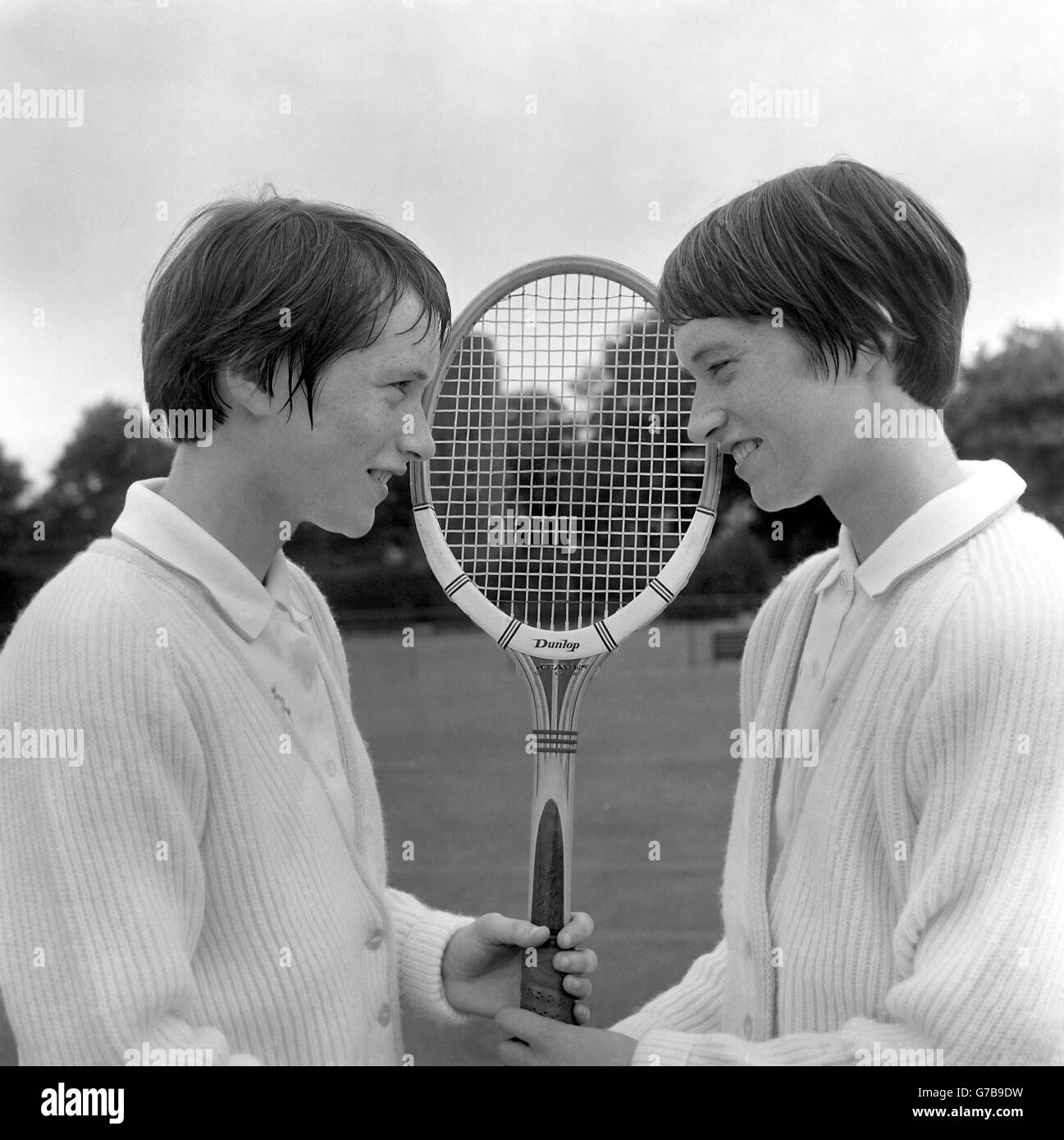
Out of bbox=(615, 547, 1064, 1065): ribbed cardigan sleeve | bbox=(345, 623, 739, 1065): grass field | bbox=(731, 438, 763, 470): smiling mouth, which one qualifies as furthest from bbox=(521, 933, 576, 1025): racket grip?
bbox=(345, 623, 739, 1065): grass field

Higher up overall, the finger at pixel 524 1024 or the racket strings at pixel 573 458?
the racket strings at pixel 573 458

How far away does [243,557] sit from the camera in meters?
1.62

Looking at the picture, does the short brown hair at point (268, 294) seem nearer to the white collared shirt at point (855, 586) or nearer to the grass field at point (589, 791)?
the white collared shirt at point (855, 586)

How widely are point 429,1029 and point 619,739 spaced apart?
6.53 m

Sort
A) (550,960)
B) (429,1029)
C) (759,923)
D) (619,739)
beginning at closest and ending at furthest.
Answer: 1. (759,923)
2. (550,960)
3. (429,1029)
4. (619,739)

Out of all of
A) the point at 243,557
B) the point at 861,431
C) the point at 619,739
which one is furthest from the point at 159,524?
the point at 619,739

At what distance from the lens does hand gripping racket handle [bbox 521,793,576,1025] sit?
1.75 meters

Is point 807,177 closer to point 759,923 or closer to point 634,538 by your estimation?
point 634,538

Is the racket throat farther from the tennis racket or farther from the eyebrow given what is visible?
the eyebrow

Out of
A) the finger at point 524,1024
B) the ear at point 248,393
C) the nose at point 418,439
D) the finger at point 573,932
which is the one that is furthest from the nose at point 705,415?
the finger at point 524,1024

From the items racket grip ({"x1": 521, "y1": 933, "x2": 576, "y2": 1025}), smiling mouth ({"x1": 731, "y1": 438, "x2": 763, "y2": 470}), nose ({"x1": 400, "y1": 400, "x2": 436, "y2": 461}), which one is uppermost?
nose ({"x1": 400, "y1": 400, "x2": 436, "y2": 461})

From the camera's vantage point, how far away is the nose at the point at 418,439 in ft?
5.43

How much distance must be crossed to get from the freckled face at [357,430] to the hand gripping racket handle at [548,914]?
0.47 meters

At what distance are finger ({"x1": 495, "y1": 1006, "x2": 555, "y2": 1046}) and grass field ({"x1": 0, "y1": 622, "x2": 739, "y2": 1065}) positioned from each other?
178 cm
